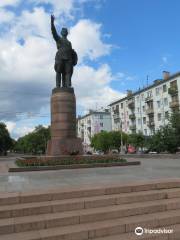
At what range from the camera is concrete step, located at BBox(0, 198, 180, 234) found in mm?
6188

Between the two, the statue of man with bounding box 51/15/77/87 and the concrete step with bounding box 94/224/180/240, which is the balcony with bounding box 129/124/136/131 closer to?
the statue of man with bounding box 51/15/77/87

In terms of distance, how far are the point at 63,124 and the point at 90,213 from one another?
1203 centimetres

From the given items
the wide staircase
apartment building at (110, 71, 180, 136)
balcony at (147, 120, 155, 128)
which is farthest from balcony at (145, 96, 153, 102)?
the wide staircase

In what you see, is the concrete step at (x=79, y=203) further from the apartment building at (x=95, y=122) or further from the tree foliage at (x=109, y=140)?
the apartment building at (x=95, y=122)

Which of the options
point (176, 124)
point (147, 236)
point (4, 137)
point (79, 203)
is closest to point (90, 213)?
point (79, 203)

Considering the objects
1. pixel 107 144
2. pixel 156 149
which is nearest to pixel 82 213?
pixel 156 149

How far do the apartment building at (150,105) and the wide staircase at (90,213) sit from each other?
57195 millimetres

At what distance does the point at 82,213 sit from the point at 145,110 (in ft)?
242

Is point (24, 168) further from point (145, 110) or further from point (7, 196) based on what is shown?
point (145, 110)

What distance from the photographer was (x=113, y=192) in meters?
7.97

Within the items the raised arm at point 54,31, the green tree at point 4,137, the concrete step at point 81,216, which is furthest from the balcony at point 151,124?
the concrete step at point 81,216

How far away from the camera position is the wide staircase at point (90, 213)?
6.11 m

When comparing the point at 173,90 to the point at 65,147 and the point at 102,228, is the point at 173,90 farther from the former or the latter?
the point at 102,228

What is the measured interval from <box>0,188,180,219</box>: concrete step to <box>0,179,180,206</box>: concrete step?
0.38 ft
